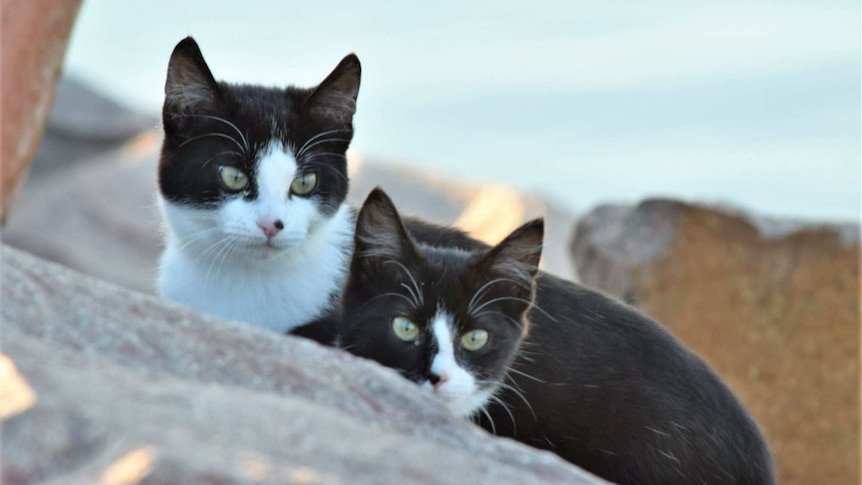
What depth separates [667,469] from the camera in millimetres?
2996

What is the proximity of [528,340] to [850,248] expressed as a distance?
10.9 ft

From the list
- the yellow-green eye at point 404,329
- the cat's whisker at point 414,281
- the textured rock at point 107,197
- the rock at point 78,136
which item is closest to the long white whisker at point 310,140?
the cat's whisker at point 414,281

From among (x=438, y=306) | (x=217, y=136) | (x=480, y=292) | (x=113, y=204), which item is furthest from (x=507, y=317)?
(x=113, y=204)

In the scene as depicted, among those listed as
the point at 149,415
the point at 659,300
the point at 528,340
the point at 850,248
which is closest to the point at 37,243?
the point at 659,300

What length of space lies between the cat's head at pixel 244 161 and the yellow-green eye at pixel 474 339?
0.55m

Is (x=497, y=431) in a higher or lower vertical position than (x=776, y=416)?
higher

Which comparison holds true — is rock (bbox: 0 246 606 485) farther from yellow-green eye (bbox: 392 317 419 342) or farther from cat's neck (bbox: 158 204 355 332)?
cat's neck (bbox: 158 204 355 332)

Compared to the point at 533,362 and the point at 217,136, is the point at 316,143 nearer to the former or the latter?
the point at 217,136

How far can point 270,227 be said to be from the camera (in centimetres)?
300

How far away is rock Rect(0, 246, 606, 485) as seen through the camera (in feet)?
5.64

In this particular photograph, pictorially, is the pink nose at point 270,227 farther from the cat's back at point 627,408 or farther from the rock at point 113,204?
the rock at point 113,204

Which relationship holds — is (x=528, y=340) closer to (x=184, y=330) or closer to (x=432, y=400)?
(x=432, y=400)

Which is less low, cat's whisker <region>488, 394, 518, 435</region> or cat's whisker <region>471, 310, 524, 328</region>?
cat's whisker <region>471, 310, 524, 328</region>

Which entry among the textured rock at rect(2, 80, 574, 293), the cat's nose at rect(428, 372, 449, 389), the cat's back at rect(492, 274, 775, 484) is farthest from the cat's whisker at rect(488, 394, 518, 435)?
the textured rock at rect(2, 80, 574, 293)
